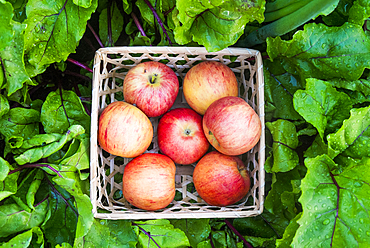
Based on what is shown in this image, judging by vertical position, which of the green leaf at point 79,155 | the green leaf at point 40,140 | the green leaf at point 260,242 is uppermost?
the green leaf at point 40,140

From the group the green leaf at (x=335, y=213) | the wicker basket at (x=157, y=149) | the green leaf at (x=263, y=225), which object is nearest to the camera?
the green leaf at (x=335, y=213)

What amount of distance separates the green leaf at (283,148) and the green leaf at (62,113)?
614 mm

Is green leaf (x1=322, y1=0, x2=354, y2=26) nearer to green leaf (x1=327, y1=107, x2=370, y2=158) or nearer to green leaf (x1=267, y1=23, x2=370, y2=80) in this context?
green leaf (x1=267, y1=23, x2=370, y2=80)

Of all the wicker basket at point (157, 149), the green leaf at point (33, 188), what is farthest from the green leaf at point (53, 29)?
the green leaf at point (33, 188)

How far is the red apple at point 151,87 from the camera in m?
0.92

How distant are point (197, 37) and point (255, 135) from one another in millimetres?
338

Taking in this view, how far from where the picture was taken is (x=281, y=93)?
995 millimetres

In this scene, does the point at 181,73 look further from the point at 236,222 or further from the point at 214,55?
the point at 236,222

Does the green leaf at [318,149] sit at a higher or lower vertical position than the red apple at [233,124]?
lower

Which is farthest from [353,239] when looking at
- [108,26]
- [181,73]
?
[108,26]

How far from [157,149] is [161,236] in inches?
11.6

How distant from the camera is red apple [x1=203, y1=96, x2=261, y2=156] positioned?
0.86 meters

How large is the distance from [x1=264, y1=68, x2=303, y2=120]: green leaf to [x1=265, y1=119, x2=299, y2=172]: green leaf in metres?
0.08

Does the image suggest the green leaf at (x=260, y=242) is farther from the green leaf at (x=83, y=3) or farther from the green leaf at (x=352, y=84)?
the green leaf at (x=83, y=3)
